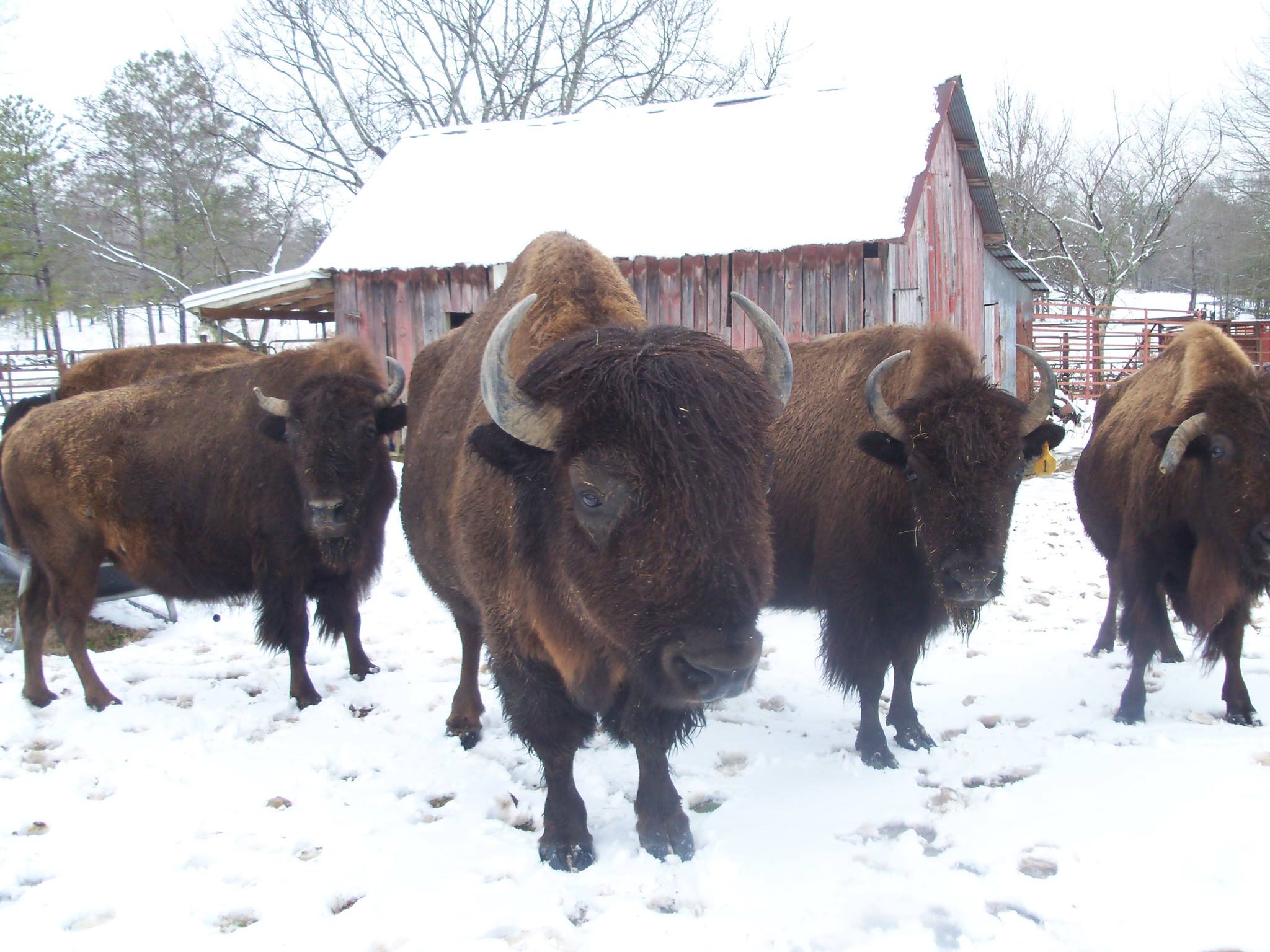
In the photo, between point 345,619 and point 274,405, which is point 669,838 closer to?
point 345,619

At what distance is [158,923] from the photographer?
280 centimetres

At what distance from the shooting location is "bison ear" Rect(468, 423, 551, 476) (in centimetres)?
270

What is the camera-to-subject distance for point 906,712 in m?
4.26

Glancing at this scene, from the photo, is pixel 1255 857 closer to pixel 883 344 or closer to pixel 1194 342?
pixel 883 344

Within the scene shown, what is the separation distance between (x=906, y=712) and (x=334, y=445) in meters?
3.71

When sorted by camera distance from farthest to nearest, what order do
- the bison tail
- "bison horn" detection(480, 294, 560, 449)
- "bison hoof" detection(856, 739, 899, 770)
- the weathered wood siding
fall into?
the weathered wood siding, the bison tail, "bison hoof" detection(856, 739, 899, 770), "bison horn" detection(480, 294, 560, 449)

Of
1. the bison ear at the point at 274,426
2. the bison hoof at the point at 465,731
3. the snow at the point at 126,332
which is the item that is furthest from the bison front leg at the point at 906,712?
the snow at the point at 126,332

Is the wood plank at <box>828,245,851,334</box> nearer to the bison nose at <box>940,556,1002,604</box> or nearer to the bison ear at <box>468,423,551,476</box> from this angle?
the bison nose at <box>940,556,1002,604</box>

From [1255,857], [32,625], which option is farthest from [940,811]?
[32,625]

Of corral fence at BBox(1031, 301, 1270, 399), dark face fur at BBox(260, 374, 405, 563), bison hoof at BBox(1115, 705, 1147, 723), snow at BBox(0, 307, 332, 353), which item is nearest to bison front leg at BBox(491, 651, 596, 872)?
dark face fur at BBox(260, 374, 405, 563)

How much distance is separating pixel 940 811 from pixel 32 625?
591 centimetres

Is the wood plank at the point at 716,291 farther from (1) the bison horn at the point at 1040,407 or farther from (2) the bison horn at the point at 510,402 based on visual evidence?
(2) the bison horn at the point at 510,402

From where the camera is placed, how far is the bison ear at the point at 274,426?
4.93m

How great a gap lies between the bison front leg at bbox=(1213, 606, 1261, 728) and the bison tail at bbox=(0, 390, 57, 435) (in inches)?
340
